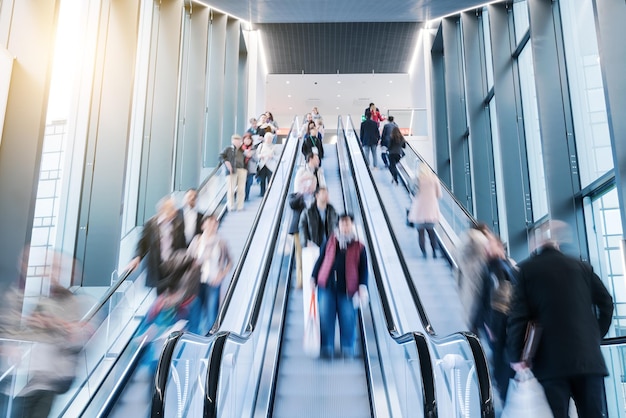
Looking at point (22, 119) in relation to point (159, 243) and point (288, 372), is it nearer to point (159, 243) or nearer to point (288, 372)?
point (159, 243)

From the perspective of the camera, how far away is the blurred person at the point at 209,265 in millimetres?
5379

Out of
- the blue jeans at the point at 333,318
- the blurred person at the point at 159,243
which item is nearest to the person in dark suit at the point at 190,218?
the blurred person at the point at 159,243

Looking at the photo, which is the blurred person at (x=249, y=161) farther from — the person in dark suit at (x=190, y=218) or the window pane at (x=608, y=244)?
the window pane at (x=608, y=244)

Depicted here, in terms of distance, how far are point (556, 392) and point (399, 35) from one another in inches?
678

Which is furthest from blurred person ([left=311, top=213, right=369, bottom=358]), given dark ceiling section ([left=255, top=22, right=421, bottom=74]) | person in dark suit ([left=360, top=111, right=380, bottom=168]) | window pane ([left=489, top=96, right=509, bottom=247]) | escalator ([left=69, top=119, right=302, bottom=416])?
dark ceiling section ([left=255, top=22, right=421, bottom=74])

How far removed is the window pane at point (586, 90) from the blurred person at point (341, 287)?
15.4 ft

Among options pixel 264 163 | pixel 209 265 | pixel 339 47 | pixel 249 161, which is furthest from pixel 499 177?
pixel 339 47

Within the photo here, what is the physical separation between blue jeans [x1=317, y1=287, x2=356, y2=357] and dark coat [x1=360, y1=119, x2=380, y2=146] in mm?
8946

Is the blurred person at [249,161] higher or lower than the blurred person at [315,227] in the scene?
higher

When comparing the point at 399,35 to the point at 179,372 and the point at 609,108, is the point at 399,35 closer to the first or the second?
the point at 609,108

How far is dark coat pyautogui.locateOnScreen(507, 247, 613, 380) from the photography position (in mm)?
3400

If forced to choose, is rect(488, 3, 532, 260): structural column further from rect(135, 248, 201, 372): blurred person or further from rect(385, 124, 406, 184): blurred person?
rect(135, 248, 201, 372): blurred person

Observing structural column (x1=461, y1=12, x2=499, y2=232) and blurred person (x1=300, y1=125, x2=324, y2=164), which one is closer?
blurred person (x1=300, y1=125, x2=324, y2=164)

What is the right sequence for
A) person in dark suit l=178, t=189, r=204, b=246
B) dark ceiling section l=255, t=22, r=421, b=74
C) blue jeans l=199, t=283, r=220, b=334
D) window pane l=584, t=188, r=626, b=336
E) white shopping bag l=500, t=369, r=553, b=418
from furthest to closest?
dark ceiling section l=255, t=22, r=421, b=74 < window pane l=584, t=188, r=626, b=336 < person in dark suit l=178, t=189, r=204, b=246 < blue jeans l=199, t=283, r=220, b=334 < white shopping bag l=500, t=369, r=553, b=418
